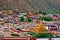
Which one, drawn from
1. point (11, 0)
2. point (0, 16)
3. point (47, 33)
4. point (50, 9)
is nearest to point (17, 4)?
point (11, 0)

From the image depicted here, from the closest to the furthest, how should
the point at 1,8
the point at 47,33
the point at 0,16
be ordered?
the point at 47,33 < the point at 0,16 < the point at 1,8

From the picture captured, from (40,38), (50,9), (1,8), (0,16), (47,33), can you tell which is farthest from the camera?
(50,9)

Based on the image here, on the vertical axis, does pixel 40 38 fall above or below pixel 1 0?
below

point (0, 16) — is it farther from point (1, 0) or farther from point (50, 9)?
point (50, 9)

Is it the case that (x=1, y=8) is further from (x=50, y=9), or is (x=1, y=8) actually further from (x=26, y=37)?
(x=26, y=37)

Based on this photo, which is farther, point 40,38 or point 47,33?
point 47,33

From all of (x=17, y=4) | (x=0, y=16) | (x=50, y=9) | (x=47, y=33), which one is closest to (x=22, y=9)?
(x=17, y=4)
